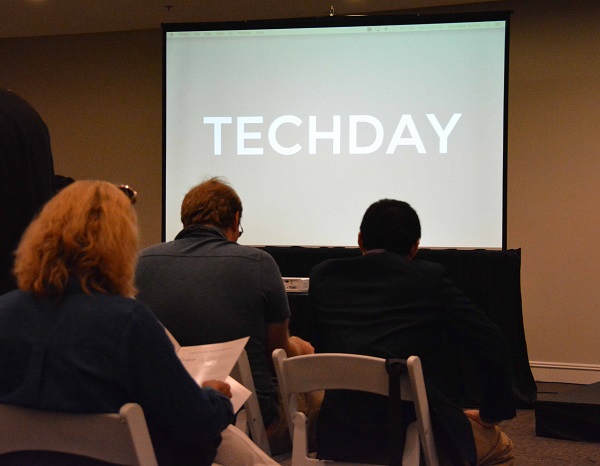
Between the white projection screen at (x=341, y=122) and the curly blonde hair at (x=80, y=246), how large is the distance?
3.51 m

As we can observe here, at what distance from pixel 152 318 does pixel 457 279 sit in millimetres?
3452

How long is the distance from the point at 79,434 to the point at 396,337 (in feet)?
3.39

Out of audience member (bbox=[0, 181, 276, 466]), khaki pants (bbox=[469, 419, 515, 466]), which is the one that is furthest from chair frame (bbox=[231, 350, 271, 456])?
audience member (bbox=[0, 181, 276, 466])

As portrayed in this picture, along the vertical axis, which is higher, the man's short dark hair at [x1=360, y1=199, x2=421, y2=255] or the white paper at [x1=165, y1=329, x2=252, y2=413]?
the man's short dark hair at [x1=360, y1=199, x2=421, y2=255]

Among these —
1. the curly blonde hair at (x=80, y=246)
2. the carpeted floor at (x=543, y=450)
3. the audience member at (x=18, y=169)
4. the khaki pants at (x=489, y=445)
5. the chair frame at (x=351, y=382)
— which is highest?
the audience member at (x=18, y=169)

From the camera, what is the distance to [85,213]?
146 cm

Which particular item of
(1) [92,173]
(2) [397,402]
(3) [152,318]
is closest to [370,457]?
(2) [397,402]

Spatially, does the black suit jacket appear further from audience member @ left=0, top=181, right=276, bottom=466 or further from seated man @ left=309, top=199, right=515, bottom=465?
audience member @ left=0, top=181, right=276, bottom=466

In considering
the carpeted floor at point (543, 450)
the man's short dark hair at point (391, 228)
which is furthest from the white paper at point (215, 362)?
the carpeted floor at point (543, 450)

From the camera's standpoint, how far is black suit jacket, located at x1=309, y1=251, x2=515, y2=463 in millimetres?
2100

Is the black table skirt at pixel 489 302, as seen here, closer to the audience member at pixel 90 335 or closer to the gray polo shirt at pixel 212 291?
the gray polo shirt at pixel 212 291

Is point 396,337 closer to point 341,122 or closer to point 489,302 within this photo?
point 489,302

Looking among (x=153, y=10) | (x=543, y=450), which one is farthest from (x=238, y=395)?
(x=153, y=10)

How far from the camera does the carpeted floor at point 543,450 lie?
3.55 metres
